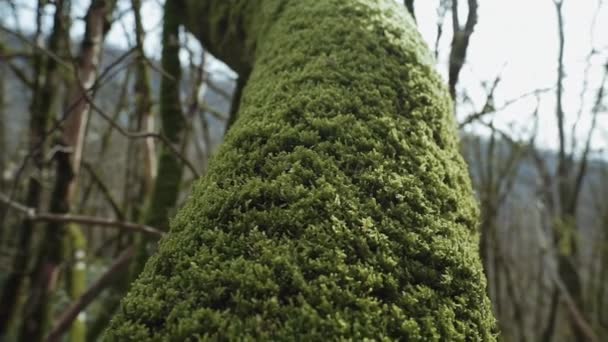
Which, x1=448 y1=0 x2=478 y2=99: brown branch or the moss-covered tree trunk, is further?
x1=448 y1=0 x2=478 y2=99: brown branch

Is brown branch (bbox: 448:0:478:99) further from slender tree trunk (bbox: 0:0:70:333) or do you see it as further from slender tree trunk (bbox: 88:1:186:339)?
slender tree trunk (bbox: 0:0:70:333)

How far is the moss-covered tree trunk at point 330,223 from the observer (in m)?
0.86

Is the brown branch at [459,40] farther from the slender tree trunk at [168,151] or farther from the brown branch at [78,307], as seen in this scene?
the brown branch at [78,307]

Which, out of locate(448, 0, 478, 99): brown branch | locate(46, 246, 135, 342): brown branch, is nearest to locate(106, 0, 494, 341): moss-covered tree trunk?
locate(448, 0, 478, 99): brown branch

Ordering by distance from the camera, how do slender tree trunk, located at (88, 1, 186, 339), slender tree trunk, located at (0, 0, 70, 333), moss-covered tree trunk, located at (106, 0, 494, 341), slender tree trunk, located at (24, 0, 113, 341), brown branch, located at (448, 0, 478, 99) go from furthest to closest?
slender tree trunk, located at (0, 0, 70, 333), slender tree trunk, located at (24, 0, 113, 341), slender tree trunk, located at (88, 1, 186, 339), brown branch, located at (448, 0, 478, 99), moss-covered tree trunk, located at (106, 0, 494, 341)

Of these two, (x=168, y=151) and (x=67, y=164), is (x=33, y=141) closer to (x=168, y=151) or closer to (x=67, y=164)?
(x=67, y=164)

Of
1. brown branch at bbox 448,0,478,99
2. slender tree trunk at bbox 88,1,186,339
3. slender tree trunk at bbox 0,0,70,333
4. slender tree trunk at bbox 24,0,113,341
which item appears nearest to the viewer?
brown branch at bbox 448,0,478,99

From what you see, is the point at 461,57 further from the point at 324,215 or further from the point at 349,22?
the point at 324,215

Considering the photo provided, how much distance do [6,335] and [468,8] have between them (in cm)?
626

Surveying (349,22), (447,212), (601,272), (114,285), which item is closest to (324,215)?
(447,212)

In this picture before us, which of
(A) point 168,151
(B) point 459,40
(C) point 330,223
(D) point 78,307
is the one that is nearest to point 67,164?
(A) point 168,151

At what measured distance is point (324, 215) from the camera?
3.32ft

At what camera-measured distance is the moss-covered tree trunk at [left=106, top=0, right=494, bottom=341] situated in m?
0.86

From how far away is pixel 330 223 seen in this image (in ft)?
3.26
